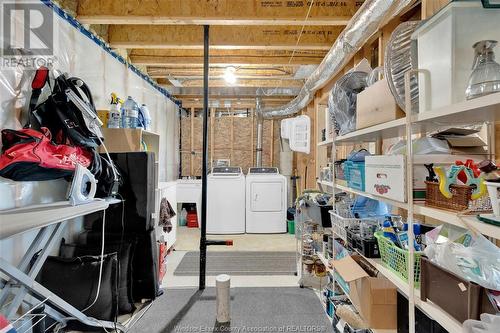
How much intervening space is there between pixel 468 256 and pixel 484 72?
608mm

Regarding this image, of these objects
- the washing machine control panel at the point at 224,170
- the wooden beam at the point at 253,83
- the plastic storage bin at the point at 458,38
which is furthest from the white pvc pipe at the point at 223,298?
the wooden beam at the point at 253,83

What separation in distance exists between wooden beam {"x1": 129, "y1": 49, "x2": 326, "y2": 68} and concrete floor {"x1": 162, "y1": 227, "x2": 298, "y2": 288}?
8.72 feet

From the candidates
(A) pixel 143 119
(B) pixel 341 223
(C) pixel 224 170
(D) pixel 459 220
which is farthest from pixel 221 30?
(D) pixel 459 220

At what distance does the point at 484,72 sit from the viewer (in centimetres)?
84

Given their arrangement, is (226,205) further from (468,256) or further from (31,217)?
(468,256)

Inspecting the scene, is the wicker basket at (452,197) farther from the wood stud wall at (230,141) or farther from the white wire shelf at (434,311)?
the wood stud wall at (230,141)

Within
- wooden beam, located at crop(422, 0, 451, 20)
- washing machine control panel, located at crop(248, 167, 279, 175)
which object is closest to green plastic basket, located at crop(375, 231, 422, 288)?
wooden beam, located at crop(422, 0, 451, 20)

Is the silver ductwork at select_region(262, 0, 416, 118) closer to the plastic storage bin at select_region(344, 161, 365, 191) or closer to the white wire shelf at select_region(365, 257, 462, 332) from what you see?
the plastic storage bin at select_region(344, 161, 365, 191)

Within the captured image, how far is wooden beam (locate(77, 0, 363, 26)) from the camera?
2326 mm

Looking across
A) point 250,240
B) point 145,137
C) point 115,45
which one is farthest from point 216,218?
point 115,45

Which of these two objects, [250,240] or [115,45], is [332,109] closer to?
[115,45]

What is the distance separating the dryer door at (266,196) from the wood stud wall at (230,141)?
106 centimetres

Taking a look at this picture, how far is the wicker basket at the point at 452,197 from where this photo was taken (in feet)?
2.90

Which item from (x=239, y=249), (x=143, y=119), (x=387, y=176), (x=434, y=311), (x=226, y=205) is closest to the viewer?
(x=434, y=311)
